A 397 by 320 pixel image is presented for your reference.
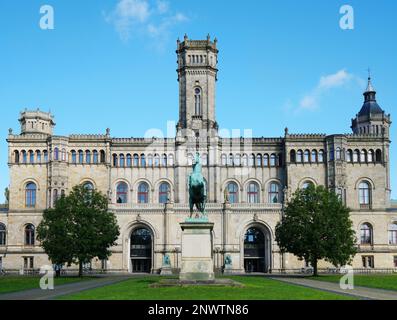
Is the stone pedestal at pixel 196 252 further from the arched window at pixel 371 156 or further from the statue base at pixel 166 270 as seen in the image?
the arched window at pixel 371 156

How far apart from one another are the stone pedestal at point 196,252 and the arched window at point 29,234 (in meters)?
56.6

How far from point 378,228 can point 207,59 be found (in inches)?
1513

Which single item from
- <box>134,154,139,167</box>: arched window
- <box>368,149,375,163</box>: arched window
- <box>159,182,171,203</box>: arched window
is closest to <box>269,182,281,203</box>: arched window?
<box>368,149,375,163</box>: arched window

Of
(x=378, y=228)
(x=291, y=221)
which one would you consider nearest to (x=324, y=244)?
(x=291, y=221)

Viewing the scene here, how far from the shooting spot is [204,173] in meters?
97.4

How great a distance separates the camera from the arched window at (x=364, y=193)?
96.2 meters

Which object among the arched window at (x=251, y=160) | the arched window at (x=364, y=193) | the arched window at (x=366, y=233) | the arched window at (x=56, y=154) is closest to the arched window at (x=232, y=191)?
the arched window at (x=251, y=160)

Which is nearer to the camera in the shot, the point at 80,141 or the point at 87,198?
the point at 87,198

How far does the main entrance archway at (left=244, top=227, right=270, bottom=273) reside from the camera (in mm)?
92000

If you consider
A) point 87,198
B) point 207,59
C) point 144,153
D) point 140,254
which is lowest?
point 140,254

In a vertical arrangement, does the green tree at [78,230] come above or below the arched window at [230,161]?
below

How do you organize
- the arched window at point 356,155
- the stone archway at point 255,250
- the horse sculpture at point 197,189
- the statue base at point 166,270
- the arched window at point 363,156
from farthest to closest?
1. the arched window at point 363,156
2. the arched window at point 356,155
3. the stone archway at point 255,250
4. the statue base at point 166,270
5. the horse sculpture at point 197,189
